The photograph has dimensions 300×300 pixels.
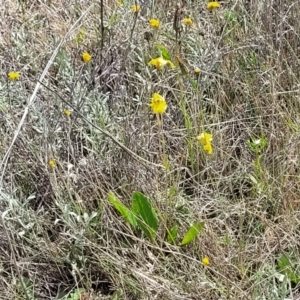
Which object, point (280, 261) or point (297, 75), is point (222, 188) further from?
point (297, 75)

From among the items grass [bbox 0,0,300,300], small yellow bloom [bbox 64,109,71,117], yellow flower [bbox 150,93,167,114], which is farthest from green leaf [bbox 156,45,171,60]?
yellow flower [bbox 150,93,167,114]

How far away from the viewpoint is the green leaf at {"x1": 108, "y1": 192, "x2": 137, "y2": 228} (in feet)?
4.76

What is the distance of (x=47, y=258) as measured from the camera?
1462mm

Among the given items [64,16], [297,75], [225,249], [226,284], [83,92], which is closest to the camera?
[226,284]

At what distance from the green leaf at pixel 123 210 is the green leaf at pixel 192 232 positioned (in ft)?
0.45

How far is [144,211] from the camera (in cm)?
147

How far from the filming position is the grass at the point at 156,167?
4.58 ft

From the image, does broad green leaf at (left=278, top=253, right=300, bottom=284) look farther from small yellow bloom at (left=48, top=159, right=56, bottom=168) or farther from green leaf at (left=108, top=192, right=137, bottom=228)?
small yellow bloom at (left=48, top=159, right=56, bottom=168)

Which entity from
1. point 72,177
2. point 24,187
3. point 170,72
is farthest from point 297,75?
point 24,187

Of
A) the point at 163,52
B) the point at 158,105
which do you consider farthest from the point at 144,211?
the point at 163,52

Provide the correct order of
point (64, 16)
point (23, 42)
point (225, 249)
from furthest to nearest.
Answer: point (64, 16) → point (23, 42) → point (225, 249)

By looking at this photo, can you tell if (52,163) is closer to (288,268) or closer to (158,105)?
(158,105)

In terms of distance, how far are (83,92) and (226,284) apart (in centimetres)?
73

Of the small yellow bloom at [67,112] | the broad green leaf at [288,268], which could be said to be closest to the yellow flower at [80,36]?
the small yellow bloom at [67,112]
